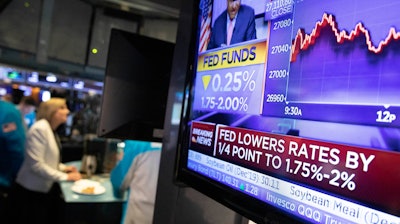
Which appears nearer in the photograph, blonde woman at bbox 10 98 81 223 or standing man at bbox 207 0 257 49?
standing man at bbox 207 0 257 49

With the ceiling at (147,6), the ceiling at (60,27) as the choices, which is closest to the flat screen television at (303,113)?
the ceiling at (147,6)

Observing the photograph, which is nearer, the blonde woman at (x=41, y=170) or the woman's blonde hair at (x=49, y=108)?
the blonde woman at (x=41, y=170)

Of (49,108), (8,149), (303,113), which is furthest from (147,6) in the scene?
(303,113)

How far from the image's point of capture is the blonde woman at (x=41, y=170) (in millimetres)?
3303

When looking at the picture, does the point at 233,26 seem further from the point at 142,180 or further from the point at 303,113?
the point at 142,180

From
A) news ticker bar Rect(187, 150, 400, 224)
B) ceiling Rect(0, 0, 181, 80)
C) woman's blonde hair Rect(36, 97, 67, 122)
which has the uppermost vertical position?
ceiling Rect(0, 0, 181, 80)

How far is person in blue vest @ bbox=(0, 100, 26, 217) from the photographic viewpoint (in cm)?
360

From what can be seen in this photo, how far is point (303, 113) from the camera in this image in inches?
29.4

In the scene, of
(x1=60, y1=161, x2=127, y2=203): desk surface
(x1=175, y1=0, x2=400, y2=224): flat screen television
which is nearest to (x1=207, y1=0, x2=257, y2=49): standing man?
(x1=175, y1=0, x2=400, y2=224): flat screen television

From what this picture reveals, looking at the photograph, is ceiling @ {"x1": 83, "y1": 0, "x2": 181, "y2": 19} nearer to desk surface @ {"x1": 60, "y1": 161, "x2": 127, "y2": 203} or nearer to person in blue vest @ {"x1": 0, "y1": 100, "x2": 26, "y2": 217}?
person in blue vest @ {"x1": 0, "y1": 100, "x2": 26, "y2": 217}

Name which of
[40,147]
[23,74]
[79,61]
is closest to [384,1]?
[40,147]

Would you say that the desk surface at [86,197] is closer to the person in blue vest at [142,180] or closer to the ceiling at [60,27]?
the person in blue vest at [142,180]

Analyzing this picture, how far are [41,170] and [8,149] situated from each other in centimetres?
66

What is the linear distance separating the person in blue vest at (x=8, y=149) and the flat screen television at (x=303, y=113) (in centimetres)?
316
